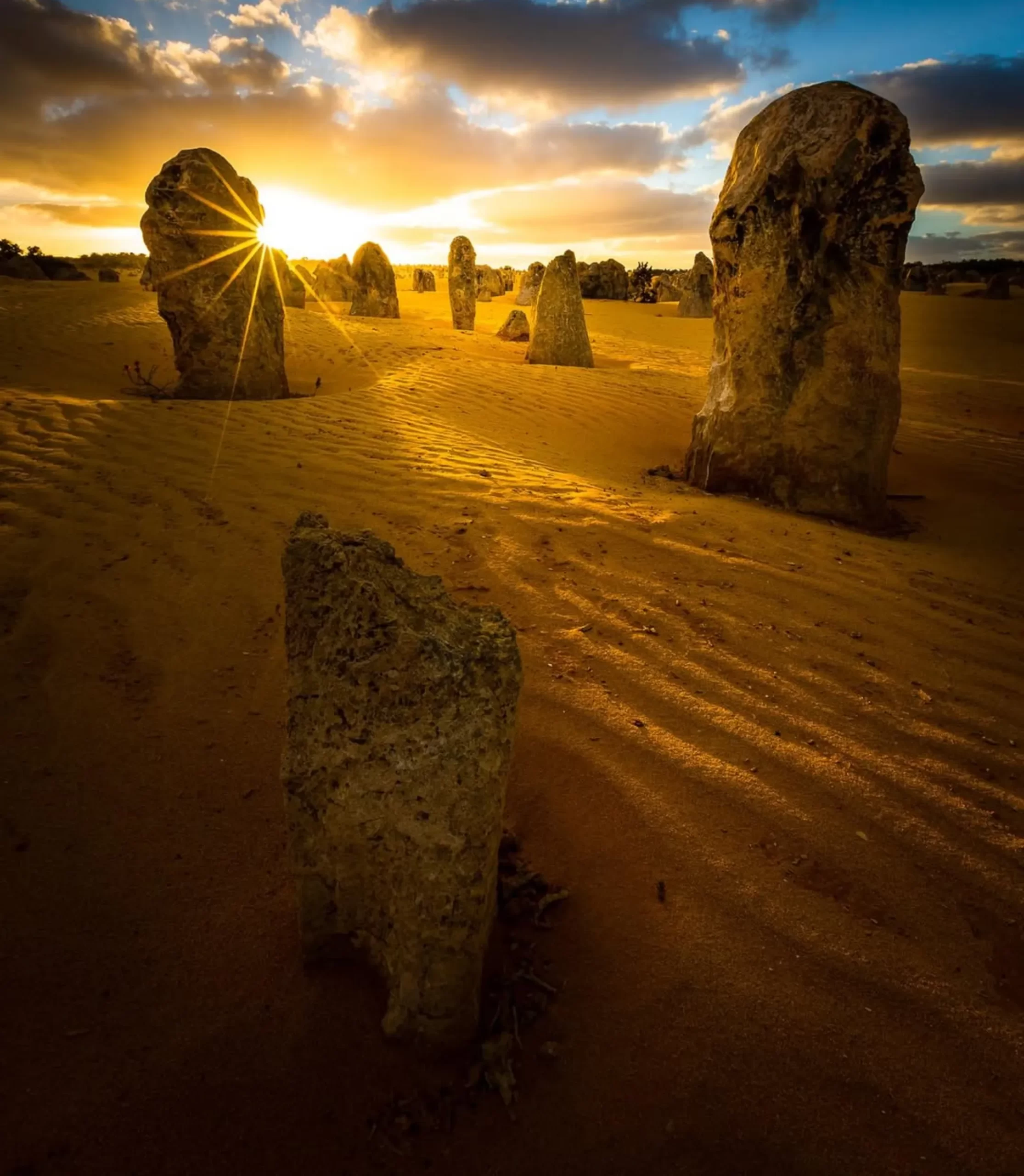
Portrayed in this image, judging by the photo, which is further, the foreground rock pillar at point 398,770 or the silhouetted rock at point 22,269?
the silhouetted rock at point 22,269

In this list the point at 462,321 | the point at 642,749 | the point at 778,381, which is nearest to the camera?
the point at 642,749

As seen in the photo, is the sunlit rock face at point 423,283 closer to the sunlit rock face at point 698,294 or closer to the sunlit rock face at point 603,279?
the sunlit rock face at point 603,279

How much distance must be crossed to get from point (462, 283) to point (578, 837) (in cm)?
1812

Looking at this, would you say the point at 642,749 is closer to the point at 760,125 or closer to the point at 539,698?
the point at 539,698

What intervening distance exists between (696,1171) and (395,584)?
137cm

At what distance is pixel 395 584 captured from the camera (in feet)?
5.30

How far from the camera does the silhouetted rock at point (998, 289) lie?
86.2ft

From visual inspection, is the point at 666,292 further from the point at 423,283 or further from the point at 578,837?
the point at 578,837

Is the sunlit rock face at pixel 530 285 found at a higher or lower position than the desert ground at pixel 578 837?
higher

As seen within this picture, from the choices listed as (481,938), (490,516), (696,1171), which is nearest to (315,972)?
(481,938)

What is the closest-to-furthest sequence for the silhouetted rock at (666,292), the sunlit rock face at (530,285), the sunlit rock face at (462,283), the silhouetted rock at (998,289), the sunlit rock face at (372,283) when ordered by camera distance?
the sunlit rock face at (462,283)
the sunlit rock face at (372,283)
the silhouetted rock at (998,289)
the sunlit rock face at (530,285)
the silhouetted rock at (666,292)

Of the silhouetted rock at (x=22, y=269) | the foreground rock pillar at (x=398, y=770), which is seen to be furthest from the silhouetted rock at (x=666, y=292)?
the foreground rock pillar at (x=398, y=770)

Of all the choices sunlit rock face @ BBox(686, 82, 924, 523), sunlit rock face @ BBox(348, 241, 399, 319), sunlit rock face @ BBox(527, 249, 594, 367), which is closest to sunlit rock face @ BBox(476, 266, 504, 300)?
sunlit rock face @ BBox(348, 241, 399, 319)

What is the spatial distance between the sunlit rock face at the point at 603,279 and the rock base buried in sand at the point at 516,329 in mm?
18186
